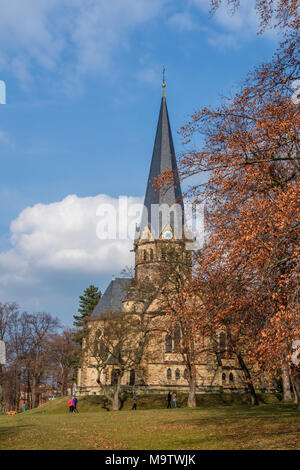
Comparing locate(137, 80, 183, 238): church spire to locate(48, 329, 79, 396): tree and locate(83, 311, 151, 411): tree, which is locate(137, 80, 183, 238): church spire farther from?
locate(48, 329, 79, 396): tree

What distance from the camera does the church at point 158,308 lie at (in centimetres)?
4538

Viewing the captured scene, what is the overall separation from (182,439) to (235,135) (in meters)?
8.08

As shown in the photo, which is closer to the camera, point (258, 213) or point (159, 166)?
point (258, 213)

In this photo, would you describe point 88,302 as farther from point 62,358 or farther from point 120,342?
point 120,342

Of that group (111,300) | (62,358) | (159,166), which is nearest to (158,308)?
(111,300)

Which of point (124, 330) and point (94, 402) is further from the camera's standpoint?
point (94, 402)

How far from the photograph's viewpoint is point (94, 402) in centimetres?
4884

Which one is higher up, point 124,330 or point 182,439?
point 124,330

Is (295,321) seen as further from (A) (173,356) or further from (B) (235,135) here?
(A) (173,356)

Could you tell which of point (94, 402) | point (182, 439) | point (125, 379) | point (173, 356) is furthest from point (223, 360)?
point (182, 439)

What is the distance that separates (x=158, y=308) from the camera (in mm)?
42812

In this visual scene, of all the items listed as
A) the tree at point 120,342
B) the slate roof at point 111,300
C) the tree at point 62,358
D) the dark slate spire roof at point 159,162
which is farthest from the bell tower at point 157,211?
the tree at point 62,358

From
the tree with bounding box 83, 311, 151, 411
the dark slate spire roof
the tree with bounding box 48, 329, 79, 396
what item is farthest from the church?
the tree with bounding box 48, 329, 79, 396
